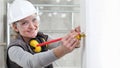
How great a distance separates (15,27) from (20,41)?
87 millimetres

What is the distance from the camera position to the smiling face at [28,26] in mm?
877

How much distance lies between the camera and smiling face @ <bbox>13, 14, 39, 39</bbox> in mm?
877

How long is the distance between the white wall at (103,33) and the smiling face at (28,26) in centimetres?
37

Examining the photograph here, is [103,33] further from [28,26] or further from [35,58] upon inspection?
[28,26]

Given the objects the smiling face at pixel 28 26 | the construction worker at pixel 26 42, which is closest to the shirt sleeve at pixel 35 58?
the construction worker at pixel 26 42

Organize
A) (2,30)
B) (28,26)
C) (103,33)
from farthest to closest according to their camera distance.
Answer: (2,30), (28,26), (103,33)

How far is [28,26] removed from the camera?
876 mm

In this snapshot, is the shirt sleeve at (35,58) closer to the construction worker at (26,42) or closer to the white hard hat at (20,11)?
the construction worker at (26,42)

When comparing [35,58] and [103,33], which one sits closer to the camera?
[103,33]

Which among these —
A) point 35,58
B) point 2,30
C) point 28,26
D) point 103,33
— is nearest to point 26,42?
point 28,26

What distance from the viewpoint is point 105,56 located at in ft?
1.70

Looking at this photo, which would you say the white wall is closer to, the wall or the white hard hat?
the white hard hat

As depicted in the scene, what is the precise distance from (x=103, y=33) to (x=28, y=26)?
1.38ft

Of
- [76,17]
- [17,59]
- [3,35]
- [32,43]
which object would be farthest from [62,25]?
[17,59]
